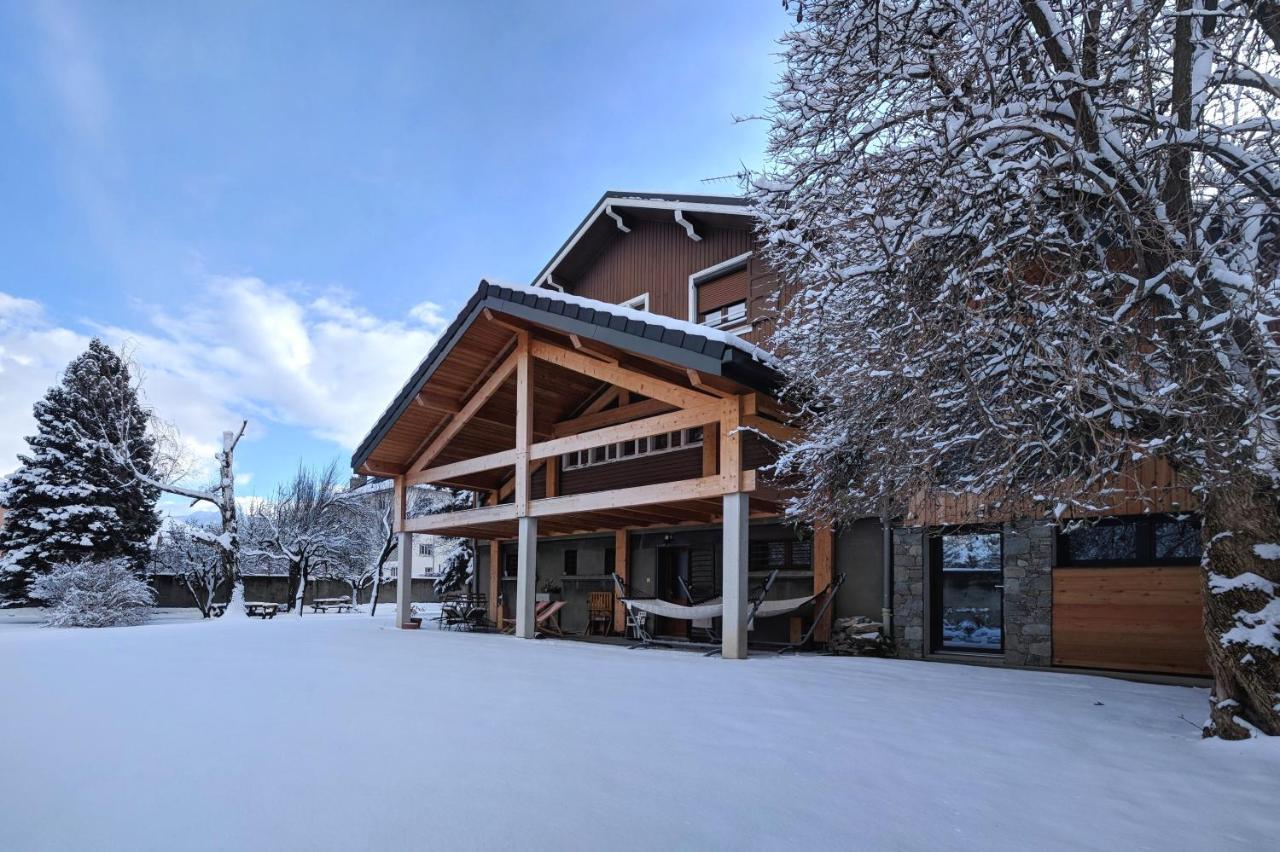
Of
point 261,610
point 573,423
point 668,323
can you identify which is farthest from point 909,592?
point 261,610

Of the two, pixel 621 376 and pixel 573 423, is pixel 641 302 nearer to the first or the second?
pixel 573 423

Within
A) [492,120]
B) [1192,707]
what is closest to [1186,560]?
[1192,707]

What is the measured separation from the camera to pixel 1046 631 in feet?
28.9

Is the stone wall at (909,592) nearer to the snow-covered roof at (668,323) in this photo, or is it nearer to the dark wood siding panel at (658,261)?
the snow-covered roof at (668,323)

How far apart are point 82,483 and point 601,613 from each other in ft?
54.6

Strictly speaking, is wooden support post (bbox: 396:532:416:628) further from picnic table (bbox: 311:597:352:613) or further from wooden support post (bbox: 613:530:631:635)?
picnic table (bbox: 311:597:352:613)

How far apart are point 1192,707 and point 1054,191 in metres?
4.10

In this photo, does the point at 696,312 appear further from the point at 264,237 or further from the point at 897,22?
the point at 264,237

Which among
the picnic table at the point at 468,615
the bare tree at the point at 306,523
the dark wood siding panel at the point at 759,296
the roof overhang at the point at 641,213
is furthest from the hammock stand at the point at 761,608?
the bare tree at the point at 306,523

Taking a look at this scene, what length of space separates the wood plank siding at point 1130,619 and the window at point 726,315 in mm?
5724

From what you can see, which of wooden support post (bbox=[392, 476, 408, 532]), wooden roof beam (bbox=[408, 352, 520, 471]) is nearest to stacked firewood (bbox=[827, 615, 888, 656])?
wooden roof beam (bbox=[408, 352, 520, 471])

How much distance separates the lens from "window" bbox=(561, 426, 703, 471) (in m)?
12.5

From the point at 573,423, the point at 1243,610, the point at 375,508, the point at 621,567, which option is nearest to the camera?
the point at 1243,610

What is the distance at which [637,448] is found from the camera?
13.4m
